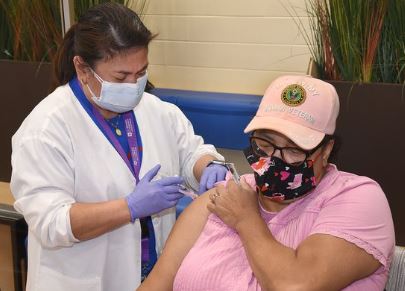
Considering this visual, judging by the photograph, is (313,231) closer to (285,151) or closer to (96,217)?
(285,151)

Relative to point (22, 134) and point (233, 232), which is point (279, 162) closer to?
point (233, 232)

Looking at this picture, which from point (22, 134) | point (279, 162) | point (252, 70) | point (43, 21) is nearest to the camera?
point (279, 162)

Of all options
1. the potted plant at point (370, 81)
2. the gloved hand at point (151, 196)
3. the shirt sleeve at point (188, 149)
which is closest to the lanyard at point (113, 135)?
the gloved hand at point (151, 196)

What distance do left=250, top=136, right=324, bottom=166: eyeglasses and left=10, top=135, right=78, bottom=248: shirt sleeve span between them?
1.98ft

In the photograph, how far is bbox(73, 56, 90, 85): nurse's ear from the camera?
1680 mm

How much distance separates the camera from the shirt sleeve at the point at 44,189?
1547 mm

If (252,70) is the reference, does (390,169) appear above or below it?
below

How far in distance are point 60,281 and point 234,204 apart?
69 cm

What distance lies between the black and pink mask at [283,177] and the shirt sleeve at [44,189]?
598 mm

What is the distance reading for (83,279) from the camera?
1.72m

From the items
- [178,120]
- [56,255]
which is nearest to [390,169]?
[178,120]

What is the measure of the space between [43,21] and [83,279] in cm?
174

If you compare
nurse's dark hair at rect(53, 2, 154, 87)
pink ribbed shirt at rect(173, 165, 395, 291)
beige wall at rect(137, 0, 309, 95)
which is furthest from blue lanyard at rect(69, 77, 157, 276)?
beige wall at rect(137, 0, 309, 95)

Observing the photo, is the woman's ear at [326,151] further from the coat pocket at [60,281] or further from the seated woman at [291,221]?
the coat pocket at [60,281]
